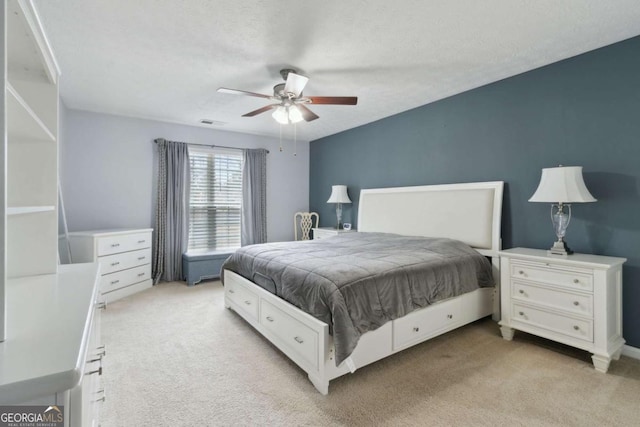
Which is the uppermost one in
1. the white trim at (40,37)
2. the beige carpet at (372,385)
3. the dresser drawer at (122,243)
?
the white trim at (40,37)

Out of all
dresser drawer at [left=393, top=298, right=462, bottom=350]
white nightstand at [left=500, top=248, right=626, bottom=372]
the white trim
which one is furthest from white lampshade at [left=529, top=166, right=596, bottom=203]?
the white trim

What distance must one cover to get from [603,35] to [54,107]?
151 inches

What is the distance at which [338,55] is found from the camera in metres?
2.61

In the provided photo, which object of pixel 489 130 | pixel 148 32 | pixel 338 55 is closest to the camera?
pixel 148 32

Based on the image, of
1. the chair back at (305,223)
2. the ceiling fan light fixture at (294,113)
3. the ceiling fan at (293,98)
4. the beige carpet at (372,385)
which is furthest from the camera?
the chair back at (305,223)

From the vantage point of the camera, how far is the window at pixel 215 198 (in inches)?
197

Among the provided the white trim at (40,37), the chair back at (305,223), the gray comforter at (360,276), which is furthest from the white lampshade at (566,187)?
the chair back at (305,223)

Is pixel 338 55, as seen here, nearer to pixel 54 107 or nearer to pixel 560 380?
pixel 54 107

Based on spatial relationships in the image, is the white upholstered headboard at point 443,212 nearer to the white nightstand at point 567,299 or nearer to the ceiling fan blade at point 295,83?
the white nightstand at point 567,299

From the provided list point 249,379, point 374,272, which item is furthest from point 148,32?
point 249,379

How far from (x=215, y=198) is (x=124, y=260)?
5.63 feet

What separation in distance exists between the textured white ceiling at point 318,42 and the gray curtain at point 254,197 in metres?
1.87

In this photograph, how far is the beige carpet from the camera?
5.67ft

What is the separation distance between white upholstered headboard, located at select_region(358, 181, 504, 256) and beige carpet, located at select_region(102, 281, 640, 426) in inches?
41.0
